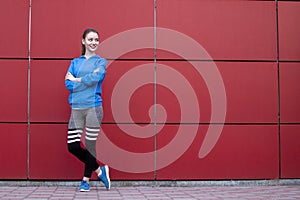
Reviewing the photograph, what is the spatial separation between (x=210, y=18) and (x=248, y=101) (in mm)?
1152

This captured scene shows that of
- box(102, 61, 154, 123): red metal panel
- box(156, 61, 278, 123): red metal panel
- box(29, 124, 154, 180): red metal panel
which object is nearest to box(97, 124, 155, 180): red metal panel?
box(29, 124, 154, 180): red metal panel

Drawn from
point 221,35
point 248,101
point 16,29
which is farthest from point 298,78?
point 16,29

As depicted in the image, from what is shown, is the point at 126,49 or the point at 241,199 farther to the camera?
the point at 126,49

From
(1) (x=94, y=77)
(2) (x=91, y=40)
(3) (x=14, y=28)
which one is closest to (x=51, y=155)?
(1) (x=94, y=77)

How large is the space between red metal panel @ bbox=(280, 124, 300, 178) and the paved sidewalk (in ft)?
0.66

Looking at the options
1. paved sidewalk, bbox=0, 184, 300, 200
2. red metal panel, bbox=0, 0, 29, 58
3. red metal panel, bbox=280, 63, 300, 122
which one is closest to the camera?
paved sidewalk, bbox=0, 184, 300, 200

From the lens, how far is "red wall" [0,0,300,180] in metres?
5.16

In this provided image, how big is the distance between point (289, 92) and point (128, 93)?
6.64 feet

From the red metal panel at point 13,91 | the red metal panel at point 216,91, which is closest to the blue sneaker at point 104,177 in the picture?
the red metal panel at point 216,91

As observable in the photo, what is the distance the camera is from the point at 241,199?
416 cm

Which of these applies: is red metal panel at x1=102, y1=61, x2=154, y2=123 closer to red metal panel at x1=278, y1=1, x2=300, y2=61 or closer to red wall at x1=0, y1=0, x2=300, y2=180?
red wall at x1=0, y1=0, x2=300, y2=180

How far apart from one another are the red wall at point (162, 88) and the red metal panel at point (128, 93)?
0.04 feet

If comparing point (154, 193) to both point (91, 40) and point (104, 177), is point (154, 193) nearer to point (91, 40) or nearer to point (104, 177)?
point (104, 177)

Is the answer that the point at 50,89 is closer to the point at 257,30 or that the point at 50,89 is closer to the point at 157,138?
the point at 157,138
